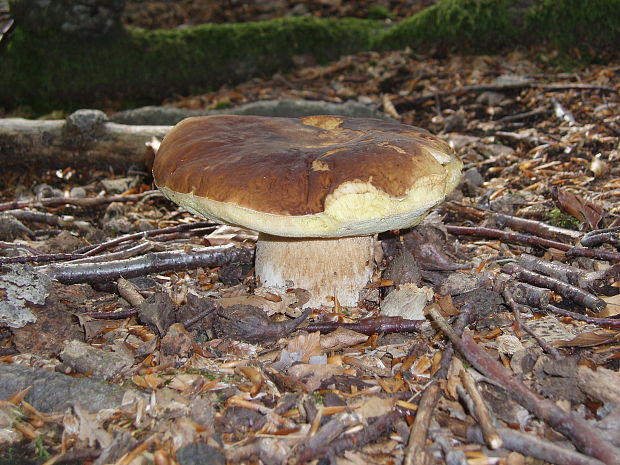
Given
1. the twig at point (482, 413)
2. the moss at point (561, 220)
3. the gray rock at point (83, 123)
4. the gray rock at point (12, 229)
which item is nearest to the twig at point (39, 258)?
the gray rock at point (12, 229)

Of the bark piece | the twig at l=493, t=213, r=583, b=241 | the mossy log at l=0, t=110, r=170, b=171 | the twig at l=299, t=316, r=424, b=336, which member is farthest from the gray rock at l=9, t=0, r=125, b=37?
the twig at l=299, t=316, r=424, b=336

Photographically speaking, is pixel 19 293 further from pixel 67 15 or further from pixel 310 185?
pixel 67 15

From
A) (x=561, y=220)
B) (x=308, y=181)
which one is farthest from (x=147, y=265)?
(x=561, y=220)

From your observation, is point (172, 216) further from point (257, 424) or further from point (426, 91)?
point (426, 91)

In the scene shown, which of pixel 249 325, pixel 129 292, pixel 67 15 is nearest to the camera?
pixel 249 325

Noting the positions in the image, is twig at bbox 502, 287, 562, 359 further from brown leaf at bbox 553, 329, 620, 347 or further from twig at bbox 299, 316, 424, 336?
twig at bbox 299, 316, 424, 336

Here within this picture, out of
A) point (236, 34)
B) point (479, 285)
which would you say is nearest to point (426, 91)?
point (236, 34)
